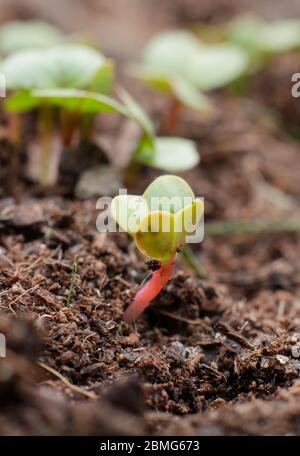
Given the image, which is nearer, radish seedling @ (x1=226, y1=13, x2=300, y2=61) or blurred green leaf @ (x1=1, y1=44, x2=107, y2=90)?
blurred green leaf @ (x1=1, y1=44, x2=107, y2=90)

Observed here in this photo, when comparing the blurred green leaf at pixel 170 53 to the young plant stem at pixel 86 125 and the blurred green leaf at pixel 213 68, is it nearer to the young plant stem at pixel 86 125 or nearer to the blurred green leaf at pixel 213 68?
the blurred green leaf at pixel 213 68

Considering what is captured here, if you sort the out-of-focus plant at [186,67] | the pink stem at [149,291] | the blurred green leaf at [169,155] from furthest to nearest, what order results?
1. the out-of-focus plant at [186,67]
2. the blurred green leaf at [169,155]
3. the pink stem at [149,291]

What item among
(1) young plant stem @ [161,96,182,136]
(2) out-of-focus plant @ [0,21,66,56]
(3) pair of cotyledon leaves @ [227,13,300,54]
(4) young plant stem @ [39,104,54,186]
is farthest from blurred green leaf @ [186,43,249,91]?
(4) young plant stem @ [39,104,54,186]

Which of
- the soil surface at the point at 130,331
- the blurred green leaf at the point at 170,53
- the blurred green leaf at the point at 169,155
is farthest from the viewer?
the blurred green leaf at the point at 170,53

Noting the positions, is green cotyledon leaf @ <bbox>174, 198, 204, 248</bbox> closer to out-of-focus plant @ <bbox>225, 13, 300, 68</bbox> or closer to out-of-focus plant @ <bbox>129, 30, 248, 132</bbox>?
out-of-focus plant @ <bbox>129, 30, 248, 132</bbox>

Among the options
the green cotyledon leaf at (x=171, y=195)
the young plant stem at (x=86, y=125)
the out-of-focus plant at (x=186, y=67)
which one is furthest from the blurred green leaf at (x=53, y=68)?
the green cotyledon leaf at (x=171, y=195)

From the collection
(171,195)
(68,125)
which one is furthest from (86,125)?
(171,195)
